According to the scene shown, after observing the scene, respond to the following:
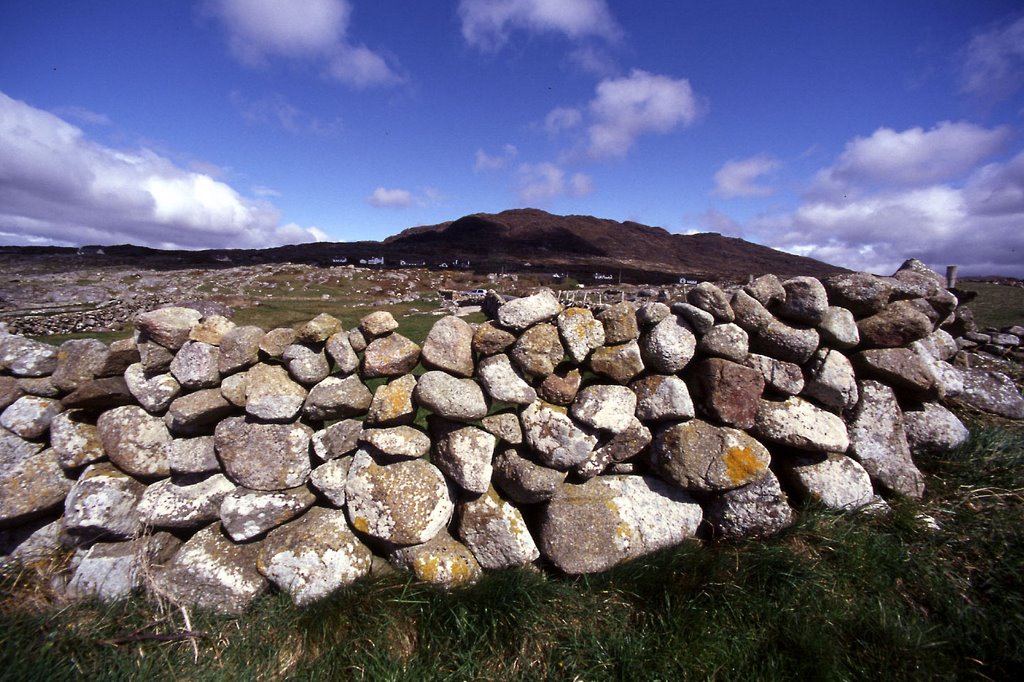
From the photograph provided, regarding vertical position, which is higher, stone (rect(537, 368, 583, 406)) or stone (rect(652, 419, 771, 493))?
stone (rect(537, 368, 583, 406))

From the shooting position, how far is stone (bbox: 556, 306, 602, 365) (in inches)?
111

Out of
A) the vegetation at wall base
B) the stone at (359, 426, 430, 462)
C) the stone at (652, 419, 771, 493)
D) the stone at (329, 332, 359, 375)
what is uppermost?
the stone at (329, 332, 359, 375)

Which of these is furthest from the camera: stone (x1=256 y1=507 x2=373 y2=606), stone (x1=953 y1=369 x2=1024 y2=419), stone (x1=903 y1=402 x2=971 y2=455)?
stone (x1=953 y1=369 x2=1024 y2=419)

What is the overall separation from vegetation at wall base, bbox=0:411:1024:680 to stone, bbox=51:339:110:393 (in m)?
1.23

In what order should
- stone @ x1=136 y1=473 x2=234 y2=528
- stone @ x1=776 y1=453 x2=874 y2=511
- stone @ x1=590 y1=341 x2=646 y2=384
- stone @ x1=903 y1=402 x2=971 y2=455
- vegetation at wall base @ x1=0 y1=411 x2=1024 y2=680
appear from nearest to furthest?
1. vegetation at wall base @ x1=0 y1=411 x2=1024 y2=680
2. stone @ x1=136 y1=473 x2=234 y2=528
3. stone @ x1=590 y1=341 x2=646 y2=384
4. stone @ x1=776 y1=453 x2=874 y2=511
5. stone @ x1=903 y1=402 x2=971 y2=455

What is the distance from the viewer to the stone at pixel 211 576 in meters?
2.54

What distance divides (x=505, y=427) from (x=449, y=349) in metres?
0.65

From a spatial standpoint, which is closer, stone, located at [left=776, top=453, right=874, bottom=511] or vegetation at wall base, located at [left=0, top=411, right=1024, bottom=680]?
vegetation at wall base, located at [left=0, top=411, right=1024, bottom=680]

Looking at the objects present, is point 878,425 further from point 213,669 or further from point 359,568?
point 213,669

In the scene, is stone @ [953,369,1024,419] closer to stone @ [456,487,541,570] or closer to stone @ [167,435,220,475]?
stone @ [456,487,541,570]

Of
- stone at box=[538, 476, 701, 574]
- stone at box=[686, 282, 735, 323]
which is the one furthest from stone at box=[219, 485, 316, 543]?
stone at box=[686, 282, 735, 323]

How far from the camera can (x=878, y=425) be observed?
320 cm

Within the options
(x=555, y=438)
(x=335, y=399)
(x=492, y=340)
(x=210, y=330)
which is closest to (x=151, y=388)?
(x=210, y=330)

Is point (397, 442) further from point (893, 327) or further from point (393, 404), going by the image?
point (893, 327)
